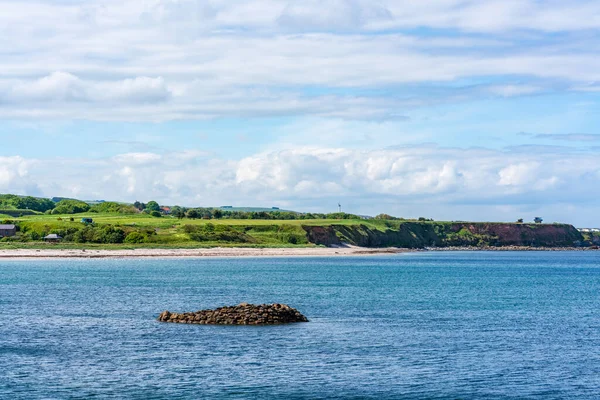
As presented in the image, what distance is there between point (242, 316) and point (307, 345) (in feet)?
28.1

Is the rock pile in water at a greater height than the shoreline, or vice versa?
the shoreline

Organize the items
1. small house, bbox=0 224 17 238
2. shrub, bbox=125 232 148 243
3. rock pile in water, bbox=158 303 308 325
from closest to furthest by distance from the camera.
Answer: rock pile in water, bbox=158 303 308 325, shrub, bbox=125 232 148 243, small house, bbox=0 224 17 238

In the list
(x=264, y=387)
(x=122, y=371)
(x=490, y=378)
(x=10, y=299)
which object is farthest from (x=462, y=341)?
(x=10, y=299)

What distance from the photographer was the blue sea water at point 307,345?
30578 millimetres

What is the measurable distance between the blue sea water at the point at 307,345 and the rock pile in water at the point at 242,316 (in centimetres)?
117

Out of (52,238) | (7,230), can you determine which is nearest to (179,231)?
(52,238)

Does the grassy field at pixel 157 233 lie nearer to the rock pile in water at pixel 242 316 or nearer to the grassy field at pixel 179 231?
the grassy field at pixel 179 231

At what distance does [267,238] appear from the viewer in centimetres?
16625

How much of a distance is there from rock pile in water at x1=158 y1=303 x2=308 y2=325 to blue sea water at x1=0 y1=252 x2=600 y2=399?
3.85ft

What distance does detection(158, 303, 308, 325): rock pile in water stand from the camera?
4684 centimetres

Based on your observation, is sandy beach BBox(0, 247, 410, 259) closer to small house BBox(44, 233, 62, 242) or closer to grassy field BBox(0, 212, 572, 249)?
grassy field BBox(0, 212, 572, 249)

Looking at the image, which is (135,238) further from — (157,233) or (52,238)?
(52,238)

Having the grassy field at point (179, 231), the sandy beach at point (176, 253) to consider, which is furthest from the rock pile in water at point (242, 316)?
the grassy field at point (179, 231)

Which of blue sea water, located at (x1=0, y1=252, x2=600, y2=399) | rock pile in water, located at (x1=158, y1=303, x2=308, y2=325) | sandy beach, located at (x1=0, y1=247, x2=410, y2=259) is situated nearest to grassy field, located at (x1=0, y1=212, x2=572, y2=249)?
sandy beach, located at (x1=0, y1=247, x2=410, y2=259)
